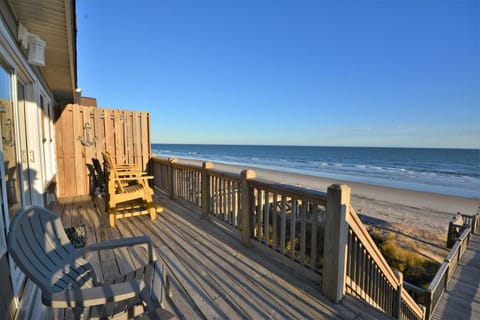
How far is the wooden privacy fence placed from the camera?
4980mm

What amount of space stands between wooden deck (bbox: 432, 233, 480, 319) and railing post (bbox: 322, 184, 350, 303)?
4.45 metres

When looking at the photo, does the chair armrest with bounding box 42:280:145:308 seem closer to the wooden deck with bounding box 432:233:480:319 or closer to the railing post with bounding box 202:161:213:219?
the railing post with bounding box 202:161:213:219

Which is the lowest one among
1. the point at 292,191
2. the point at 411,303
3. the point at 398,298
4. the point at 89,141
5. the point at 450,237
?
the point at 450,237

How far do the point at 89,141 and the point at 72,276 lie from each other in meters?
4.67

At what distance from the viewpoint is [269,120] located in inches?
1569

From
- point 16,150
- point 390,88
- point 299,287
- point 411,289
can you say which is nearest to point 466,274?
point 411,289

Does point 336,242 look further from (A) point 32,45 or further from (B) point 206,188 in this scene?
(A) point 32,45

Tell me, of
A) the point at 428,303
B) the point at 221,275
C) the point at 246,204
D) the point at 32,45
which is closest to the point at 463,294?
the point at 428,303

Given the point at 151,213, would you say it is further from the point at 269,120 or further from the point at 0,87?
the point at 269,120

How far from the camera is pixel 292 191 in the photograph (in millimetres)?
2191

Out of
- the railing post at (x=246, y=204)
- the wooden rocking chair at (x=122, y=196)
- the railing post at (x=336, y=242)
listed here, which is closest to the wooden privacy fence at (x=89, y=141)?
the wooden rocking chair at (x=122, y=196)

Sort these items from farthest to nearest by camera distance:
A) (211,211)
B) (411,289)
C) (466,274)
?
(466,274)
(411,289)
(211,211)

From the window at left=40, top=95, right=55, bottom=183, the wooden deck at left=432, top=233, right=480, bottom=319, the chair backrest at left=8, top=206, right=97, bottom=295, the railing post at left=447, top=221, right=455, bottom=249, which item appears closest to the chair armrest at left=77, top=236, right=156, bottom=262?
the chair backrest at left=8, top=206, right=97, bottom=295

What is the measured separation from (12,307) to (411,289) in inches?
239
